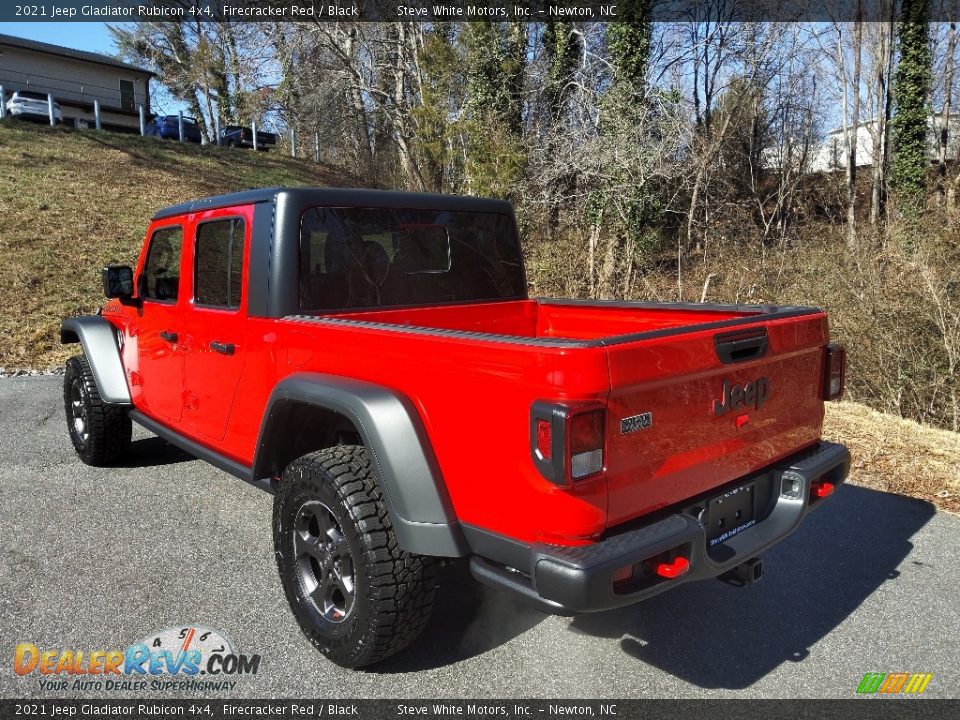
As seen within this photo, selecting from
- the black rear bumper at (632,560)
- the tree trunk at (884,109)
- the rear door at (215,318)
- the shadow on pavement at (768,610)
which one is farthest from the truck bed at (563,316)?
the tree trunk at (884,109)

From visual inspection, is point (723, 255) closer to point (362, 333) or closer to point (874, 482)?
point (874, 482)

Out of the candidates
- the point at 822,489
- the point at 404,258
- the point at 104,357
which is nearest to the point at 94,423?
the point at 104,357

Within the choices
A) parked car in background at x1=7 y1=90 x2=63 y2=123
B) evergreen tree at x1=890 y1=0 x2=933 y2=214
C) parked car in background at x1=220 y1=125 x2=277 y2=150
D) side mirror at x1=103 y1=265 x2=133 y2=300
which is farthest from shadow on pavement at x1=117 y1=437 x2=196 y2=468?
parked car in background at x1=220 y1=125 x2=277 y2=150

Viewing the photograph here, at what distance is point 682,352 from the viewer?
95.8 inches

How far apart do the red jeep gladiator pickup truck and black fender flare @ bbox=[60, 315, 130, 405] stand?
636 millimetres

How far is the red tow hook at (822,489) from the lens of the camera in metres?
3.07

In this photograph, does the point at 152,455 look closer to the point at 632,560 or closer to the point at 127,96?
the point at 632,560

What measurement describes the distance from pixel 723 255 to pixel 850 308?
8.89 metres

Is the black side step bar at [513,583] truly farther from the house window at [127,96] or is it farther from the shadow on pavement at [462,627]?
the house window at [127,96]

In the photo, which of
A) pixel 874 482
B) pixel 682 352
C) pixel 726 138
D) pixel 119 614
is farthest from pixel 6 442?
pixel 726 138

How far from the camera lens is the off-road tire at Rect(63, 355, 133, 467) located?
4910mm

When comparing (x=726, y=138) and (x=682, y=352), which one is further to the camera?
(x=726, y=138)

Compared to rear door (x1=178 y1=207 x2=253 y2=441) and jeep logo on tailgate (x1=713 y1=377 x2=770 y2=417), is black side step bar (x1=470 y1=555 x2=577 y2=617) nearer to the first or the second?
jeep logo on tailgate (x1=713 y1=377 x2=770 y2=417)

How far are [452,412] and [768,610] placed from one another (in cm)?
186
